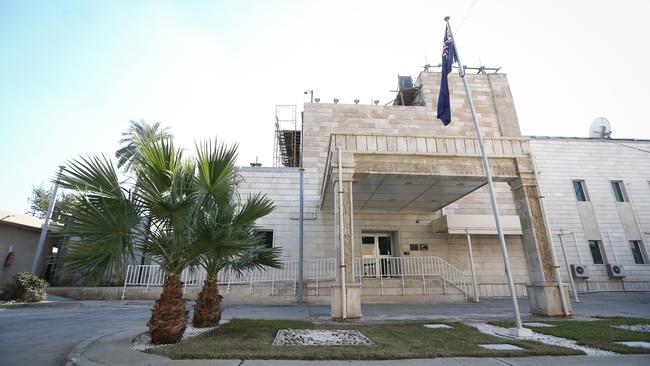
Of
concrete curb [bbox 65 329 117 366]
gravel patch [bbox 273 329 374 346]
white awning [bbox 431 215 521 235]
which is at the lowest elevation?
gravel patch [bbox 273 329 374 346]

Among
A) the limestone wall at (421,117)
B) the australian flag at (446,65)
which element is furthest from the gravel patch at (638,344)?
the limestone wall at (421,117)

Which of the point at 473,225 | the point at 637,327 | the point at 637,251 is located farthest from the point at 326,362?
the point at 637,251

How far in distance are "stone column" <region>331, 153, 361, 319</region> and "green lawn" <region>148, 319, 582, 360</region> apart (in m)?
1.34

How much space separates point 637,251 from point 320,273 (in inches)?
649

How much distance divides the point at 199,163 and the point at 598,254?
62.4 ft

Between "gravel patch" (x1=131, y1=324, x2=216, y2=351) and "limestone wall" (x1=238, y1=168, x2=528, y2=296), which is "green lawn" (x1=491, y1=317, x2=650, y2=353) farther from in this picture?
"limestone wall" (x1=238, y1=168, x2=528, y2=296)

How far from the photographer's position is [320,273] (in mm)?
12203

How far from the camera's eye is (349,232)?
7414mm

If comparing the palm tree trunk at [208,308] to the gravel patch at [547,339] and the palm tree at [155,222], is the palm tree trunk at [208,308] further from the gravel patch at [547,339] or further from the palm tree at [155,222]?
the gravel patch at [547,339]

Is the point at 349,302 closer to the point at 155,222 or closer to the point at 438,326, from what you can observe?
the point at 438,326

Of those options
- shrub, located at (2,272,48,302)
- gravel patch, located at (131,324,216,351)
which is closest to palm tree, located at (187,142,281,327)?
gravel patch, located at (131,324,216,351)

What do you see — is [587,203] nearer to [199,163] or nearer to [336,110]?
[336,110]

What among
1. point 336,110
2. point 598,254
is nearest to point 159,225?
point 336,110

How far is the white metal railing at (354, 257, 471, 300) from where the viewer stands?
11.5 metres
